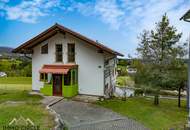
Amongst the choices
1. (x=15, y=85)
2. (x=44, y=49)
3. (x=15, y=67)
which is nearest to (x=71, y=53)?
(x=44, y=49)

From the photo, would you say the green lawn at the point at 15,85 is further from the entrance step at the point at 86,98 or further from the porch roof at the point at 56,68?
the entrance step at the point at 86,98

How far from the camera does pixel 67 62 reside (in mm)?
22359

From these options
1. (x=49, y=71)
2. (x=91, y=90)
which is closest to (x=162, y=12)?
(x=91, y=90)

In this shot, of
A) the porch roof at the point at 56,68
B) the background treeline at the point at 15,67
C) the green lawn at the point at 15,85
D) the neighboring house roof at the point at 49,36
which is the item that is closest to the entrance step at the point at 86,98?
the porch roof at the point at 56,68

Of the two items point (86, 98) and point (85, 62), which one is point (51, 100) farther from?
point (85, 62)

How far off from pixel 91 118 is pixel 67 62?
8.84 metres

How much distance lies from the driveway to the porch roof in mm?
3338

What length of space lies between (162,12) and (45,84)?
14.4 meters

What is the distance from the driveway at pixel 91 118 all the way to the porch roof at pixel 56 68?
3.34 metres

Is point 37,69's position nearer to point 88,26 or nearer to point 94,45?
point 94,45

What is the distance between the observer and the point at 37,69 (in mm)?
23359

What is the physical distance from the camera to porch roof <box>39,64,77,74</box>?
2092 cm

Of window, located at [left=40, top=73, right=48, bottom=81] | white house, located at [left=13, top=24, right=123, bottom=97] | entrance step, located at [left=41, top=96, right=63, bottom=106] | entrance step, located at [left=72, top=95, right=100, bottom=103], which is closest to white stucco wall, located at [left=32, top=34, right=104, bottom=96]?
white house, located at [left=13, top=24, right=123, bottom=97]

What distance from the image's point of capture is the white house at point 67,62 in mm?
21344
